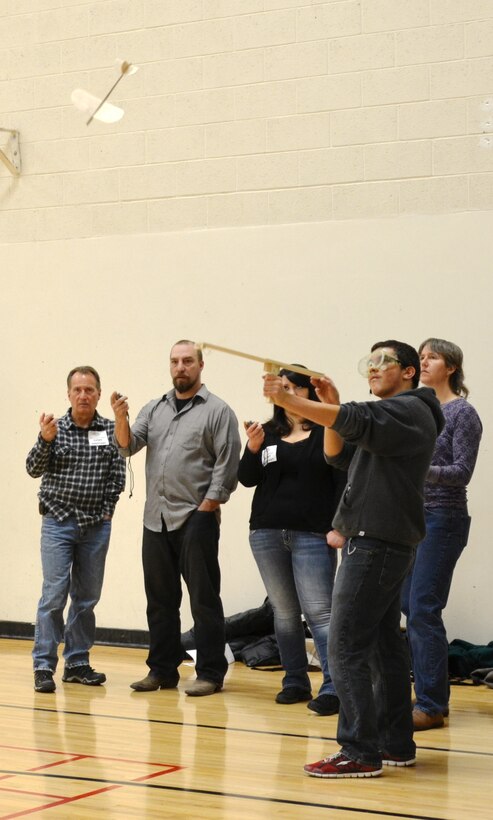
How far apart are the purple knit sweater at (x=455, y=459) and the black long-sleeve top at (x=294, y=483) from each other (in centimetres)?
52

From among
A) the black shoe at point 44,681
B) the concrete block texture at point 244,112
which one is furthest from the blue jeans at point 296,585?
the concrete block texture at point 244,112

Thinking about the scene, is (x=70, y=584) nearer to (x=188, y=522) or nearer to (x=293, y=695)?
(x=188, y=522)

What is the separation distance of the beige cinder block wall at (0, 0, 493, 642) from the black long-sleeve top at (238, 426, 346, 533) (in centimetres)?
129

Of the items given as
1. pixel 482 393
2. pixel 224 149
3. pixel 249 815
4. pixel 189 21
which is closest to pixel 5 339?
pixel 224 149

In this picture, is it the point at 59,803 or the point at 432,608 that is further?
the point at 432,608

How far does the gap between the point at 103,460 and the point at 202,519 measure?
24.8 inches

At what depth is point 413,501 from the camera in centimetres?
350

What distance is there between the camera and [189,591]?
5164 millimetres

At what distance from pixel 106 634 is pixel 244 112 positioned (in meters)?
3.26

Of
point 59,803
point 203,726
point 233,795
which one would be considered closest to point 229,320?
point 203,726

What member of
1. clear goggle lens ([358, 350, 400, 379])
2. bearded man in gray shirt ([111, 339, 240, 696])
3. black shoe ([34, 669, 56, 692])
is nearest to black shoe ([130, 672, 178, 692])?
bearded man in gray shirt ([111, 339, 240, 696])

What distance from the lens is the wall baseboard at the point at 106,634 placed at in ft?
21.4

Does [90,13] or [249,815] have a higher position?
[90,13]

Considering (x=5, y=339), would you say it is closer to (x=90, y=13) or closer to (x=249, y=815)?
(x=90, y=13)
